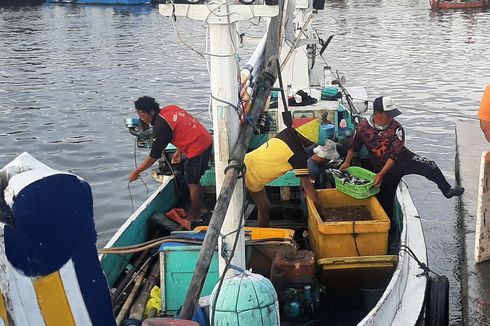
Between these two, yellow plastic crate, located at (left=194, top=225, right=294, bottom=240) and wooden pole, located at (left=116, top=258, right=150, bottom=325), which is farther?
yellow plastic crate, located at (left=194, top=225, right=294, bottom=240)

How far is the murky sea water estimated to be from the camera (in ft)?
39.8

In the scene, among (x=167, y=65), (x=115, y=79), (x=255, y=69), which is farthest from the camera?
(x=167, y=65)

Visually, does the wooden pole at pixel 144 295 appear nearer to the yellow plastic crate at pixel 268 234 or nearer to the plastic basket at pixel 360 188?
the yellow plastic crate at pixel 268 234

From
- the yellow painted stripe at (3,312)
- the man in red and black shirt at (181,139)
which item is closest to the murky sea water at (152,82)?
the yellow painted stripe at (3,312)

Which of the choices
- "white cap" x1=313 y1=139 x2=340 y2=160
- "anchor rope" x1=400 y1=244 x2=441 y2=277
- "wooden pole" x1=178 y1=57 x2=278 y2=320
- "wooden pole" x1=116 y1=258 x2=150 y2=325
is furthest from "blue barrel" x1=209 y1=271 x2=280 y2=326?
"white cap" x1=313 y1=139 x2=340 y2=160

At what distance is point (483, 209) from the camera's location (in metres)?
6.16

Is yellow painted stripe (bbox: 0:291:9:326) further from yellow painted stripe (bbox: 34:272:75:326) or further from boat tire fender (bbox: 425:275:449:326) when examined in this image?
boat tire fender (bbox: 425:275:449:326)

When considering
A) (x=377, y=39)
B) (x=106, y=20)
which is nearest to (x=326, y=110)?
(x=377, y=39)

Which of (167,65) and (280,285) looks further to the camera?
(167,65)

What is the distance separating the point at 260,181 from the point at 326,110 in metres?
2.72

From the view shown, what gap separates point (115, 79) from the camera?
2342 cm

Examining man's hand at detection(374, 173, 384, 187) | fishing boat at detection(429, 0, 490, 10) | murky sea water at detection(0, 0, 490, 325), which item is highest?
fishing boat at detection(429, 0, 490, 10)

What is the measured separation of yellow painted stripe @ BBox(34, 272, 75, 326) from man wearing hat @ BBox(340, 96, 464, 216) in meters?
4.74

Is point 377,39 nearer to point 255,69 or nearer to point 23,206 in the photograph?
point 255,69
